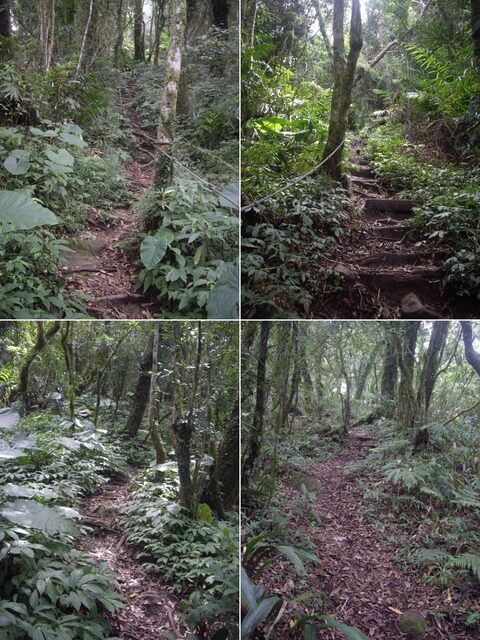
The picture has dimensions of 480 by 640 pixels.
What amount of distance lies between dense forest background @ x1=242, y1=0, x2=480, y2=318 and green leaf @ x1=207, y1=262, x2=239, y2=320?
0.29ft

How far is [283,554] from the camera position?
82.0 inches

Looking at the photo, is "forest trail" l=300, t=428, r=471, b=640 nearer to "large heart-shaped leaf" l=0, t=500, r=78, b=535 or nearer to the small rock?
the small rock

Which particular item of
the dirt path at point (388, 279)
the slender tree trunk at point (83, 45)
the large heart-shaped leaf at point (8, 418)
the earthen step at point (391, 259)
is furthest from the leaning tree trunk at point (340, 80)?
the large heart-shaped leaf at point (8, 418)

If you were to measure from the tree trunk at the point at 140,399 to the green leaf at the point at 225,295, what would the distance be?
423 millimetres

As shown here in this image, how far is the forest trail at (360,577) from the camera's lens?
201 centimetres

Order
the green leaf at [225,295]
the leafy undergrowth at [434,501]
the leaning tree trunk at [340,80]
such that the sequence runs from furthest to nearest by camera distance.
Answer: the leaning tree trunk at [340,80], the leafy undergrowth at [434,501], the green leaf at [225,295]

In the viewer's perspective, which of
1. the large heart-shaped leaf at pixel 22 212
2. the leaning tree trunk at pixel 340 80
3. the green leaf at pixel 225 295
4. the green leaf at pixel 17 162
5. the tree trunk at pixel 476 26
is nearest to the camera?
the large heart-shaped leaf at pixel 22 212

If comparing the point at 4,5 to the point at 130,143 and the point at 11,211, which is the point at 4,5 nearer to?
the point at 130,143

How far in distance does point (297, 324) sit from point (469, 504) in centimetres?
115

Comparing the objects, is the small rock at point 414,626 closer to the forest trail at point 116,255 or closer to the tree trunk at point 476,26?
the forest trail at point 116,255

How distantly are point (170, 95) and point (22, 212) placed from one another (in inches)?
30.4

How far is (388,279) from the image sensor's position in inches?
88.8

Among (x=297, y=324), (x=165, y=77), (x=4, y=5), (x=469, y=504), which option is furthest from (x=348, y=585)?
(x=4, y=5)

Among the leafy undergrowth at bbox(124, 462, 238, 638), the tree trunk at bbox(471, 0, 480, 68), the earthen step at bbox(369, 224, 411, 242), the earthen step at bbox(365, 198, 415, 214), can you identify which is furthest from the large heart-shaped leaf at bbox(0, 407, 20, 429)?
the tree trunk at bbox(471, 0, 480, 68)
